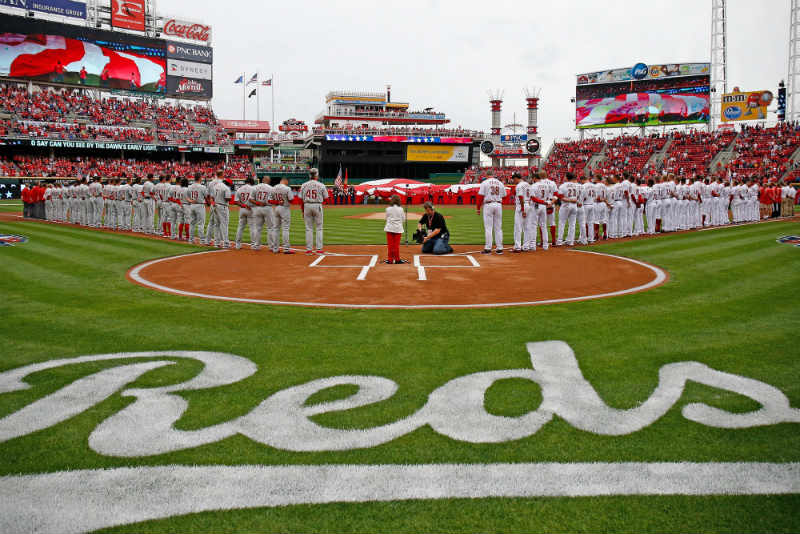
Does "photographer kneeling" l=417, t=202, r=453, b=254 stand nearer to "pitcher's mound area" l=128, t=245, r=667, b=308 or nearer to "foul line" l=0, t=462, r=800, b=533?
"pitcher's mound area" l=128, t=245, r=667, b=308

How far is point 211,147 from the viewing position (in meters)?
65.2

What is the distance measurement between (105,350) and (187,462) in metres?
3.09

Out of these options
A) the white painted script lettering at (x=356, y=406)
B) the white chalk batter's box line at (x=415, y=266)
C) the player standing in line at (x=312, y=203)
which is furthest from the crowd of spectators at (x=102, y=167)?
the white painted script lettering at (x=356, y=406)

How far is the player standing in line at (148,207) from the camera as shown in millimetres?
21797

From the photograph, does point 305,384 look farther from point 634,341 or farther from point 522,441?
point 634,341

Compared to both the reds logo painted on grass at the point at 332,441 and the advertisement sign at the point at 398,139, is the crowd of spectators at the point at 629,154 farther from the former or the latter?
the reds logo painted on grass at the point at 332,441

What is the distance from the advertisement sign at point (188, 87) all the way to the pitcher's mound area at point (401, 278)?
59.3 meters

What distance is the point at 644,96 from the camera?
200 feet

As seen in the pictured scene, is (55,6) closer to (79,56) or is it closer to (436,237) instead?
(79,56)

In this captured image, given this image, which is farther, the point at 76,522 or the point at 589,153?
the point at 589,153

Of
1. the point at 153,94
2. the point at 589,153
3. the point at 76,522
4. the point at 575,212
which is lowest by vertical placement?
the point at 76,522

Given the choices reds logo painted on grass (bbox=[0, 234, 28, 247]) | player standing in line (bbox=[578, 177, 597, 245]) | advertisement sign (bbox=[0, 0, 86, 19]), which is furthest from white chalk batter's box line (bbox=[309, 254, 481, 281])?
advertisement sign (bbox=[0, 0, 86, 19])

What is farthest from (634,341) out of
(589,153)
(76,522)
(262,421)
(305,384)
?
(589,153)

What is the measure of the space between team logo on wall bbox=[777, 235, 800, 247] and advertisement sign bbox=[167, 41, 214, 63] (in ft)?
220
